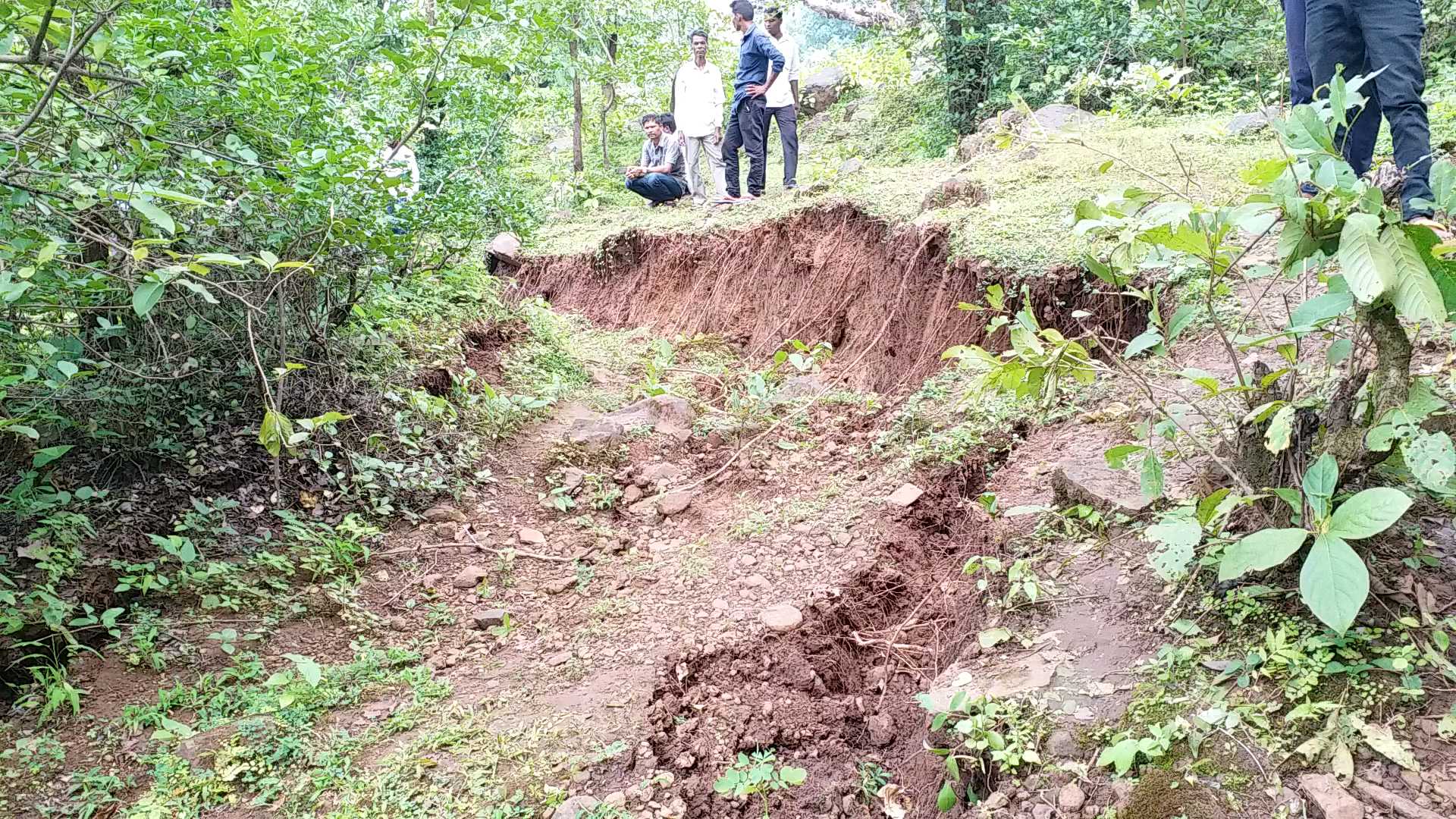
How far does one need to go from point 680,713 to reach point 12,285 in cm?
236

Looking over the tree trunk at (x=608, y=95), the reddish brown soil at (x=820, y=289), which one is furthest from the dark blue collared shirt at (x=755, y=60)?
the tree trunk at (x=608, y=95)

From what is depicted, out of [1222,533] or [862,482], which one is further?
[862,482]

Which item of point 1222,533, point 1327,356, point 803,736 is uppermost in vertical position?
point 1327,356

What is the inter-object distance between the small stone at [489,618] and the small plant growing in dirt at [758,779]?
4.95 feet

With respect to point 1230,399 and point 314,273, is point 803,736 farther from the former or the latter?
point 314,273

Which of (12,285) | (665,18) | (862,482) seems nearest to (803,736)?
(862,482)

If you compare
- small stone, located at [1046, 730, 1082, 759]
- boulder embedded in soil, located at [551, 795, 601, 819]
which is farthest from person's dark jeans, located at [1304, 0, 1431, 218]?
boulder embedded in soil, located at [551, 795, 601, 819]

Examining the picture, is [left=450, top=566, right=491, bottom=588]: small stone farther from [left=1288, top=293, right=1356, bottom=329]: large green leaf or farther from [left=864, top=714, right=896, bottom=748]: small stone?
[left=1288, top=293, right=1356, bottom=329]: large green leaf

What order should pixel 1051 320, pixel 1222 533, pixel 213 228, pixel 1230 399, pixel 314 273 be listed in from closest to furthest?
pixel 1222 533 < pixel 1230 399 < pixel 213 228 < pixel 314 273 < pixel 1051 320

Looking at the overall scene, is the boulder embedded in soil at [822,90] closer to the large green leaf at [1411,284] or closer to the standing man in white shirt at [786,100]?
the standing man in white shirt at [786,100]

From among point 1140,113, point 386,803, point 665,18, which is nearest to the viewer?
point 386,803

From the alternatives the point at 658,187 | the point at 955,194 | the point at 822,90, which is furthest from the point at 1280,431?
the point at 822,90

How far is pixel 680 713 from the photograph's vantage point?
9.50 feet

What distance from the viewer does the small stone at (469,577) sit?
12.9 feet
